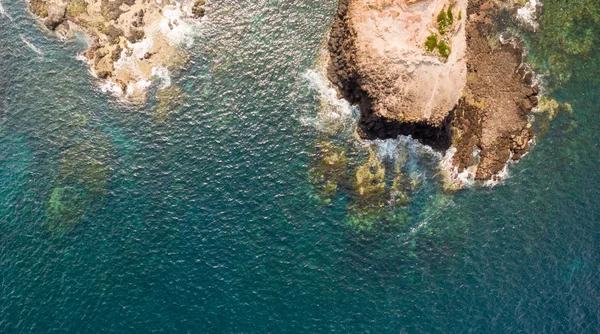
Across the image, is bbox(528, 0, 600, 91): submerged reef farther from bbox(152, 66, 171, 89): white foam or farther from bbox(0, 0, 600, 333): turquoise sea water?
bbox(152, 66, 171, 89): white foam

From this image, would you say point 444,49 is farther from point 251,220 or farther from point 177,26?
point 177,26

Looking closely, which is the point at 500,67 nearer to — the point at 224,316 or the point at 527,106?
the point at 527,106

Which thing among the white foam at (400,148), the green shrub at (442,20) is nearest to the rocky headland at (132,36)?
the white foam at (400,148)

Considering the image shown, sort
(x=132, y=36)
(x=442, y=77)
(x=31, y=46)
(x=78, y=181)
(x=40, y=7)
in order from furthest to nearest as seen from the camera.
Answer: (x=31, y=46) < (x=40, y=7) < (x=132, y=36) < (x=78, y=181) < (x=442, y=77)

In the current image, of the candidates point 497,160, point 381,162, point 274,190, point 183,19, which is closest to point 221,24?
point 183,19

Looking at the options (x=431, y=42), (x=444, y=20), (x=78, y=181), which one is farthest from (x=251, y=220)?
(x=444, y=20)

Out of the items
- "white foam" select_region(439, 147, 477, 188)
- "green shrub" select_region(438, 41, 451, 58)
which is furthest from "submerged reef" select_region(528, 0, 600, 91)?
"white foam" select_region(439, 147, 477, 188)
